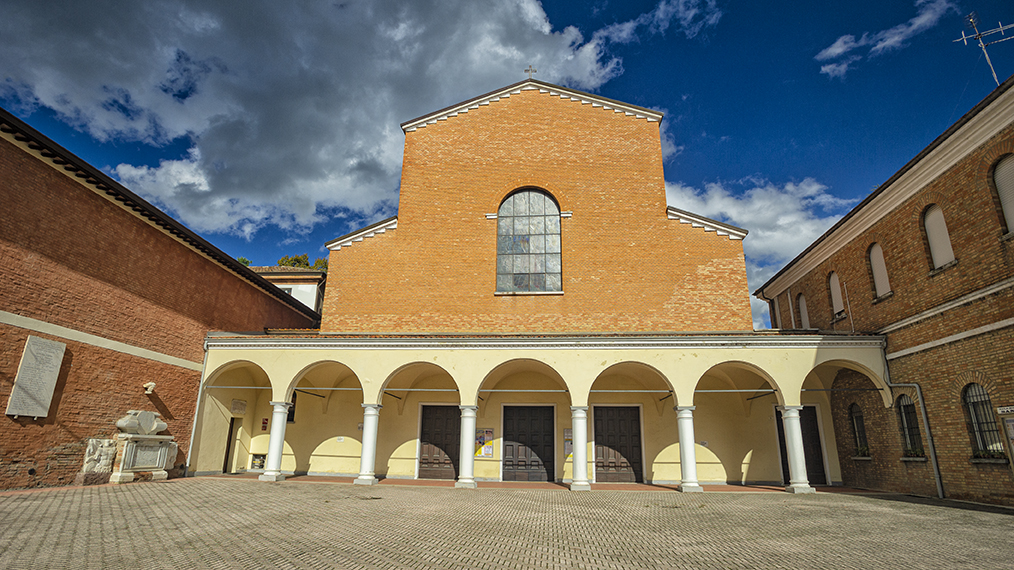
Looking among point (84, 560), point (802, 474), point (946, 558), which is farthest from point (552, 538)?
point (802, 474)

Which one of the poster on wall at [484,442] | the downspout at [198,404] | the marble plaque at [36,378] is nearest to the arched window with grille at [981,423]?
the poster on wall at [484,442]

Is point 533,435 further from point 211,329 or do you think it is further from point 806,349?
point 211,329

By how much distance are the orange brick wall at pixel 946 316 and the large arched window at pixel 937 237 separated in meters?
0.14

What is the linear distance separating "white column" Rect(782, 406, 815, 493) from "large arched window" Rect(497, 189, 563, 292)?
739 centimetres

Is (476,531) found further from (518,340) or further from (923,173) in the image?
(923,173)

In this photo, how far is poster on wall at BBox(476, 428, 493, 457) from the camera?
16816 mm

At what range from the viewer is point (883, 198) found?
538 inches

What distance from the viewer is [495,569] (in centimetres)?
569

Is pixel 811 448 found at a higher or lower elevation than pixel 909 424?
lower

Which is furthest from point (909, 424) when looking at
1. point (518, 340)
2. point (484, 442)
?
point (484, 442)

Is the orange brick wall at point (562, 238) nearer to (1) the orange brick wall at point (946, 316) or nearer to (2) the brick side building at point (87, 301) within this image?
(1) the orange brick wall at point (946, 316)

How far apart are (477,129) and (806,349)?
1261cm

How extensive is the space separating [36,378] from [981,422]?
19.4 metres

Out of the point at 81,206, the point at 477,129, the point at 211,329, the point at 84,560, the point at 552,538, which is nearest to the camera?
the point at 84,560
